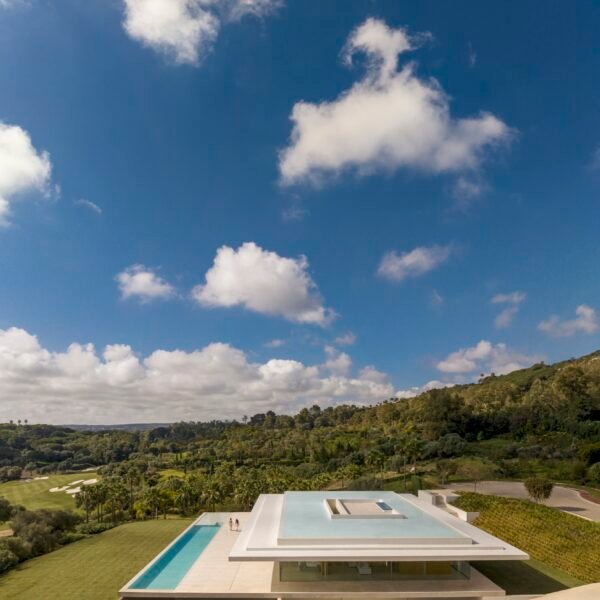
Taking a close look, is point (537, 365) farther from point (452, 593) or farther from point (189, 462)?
point (452, 593)

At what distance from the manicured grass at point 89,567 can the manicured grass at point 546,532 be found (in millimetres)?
22734

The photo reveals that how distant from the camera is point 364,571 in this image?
59.4 feet

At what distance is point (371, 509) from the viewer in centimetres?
2352

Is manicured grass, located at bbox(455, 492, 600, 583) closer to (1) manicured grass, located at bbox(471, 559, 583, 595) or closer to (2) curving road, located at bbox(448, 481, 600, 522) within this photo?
(1) manicured grass, located at bbox(471, 559, 583, 595)

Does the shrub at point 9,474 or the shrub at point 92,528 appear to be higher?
the shrub at point 9,474

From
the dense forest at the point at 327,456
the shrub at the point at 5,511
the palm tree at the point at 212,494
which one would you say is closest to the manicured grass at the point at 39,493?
the dense forest at the point at 327,456

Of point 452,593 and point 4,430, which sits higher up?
point 4,430

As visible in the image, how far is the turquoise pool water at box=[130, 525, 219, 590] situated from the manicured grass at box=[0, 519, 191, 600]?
315 cm

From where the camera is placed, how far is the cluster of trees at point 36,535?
100ft

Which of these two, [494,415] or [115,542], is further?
[494,415]

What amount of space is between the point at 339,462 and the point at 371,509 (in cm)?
5043

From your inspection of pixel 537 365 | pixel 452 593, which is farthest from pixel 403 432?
pixel 537 365

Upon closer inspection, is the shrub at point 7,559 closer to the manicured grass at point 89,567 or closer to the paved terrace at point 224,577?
the manicured grass at point 89,567

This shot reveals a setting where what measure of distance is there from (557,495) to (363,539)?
134ft
